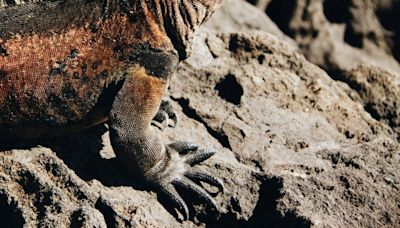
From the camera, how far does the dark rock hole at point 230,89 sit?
18.6 feet

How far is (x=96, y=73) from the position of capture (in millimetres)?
4758

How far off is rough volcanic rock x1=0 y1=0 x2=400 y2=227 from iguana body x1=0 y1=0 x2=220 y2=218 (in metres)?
0.17

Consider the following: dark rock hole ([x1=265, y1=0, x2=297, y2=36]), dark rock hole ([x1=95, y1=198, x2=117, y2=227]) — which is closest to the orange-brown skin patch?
dark rock hole ([x1=95, y1=198, x2=117, y2=227])

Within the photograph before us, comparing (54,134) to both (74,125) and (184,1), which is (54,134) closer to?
(74,125)

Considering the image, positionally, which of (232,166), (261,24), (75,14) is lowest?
(261,24)

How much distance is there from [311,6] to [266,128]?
11.3 ft

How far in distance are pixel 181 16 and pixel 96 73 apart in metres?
0.70

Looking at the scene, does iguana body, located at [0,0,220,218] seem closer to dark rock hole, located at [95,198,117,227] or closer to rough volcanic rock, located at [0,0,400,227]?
rough volcanic rock, located at [0,0,400,227]

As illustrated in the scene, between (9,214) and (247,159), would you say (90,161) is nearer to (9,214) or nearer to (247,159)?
(9,214)

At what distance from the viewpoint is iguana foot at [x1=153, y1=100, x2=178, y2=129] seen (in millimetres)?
5336

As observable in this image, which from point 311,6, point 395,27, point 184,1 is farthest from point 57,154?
point 395,27

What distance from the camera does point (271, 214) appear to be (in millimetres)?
4422

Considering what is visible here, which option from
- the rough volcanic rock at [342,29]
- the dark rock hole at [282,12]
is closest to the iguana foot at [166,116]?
the rough volcanic rock at [342,29]

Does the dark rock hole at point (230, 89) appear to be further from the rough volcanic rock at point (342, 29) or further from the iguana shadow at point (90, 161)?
the rough volcanic rock at point (342, 29)
